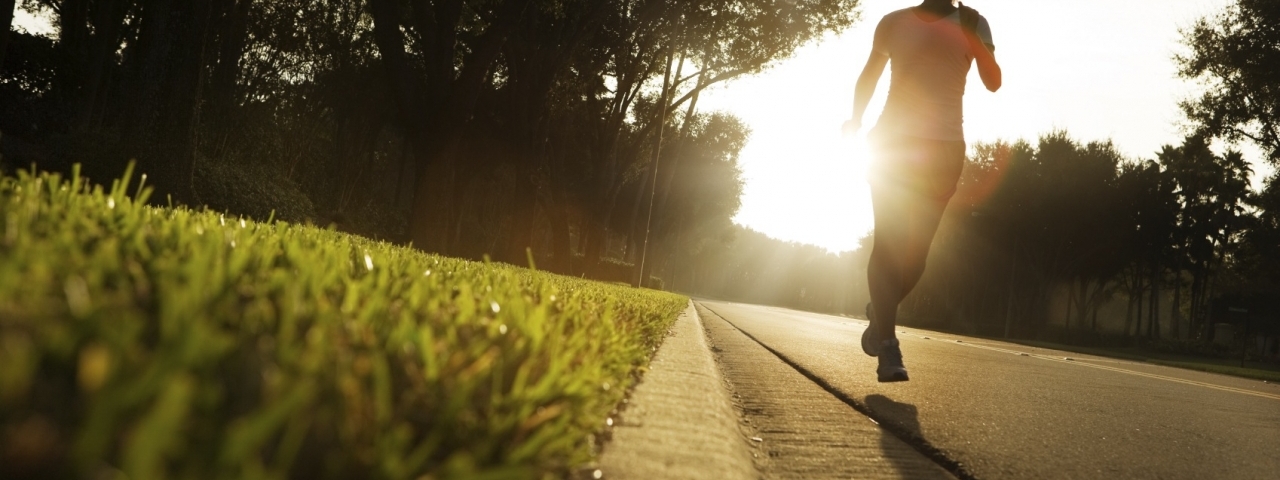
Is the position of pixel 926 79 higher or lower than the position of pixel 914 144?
higher

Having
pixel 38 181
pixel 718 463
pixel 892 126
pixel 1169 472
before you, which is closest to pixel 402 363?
pixel 718 463

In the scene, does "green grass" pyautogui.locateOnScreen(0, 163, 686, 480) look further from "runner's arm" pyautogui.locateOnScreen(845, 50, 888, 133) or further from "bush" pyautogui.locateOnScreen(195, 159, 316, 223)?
"bush" pyautogui.locateOnScreen(195, 159, 316, 223)

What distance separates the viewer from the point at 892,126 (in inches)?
196

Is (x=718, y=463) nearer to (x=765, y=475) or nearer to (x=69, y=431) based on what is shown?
(x=765, y=475)

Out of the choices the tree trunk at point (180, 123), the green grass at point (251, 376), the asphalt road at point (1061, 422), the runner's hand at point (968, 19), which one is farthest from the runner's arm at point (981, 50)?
the tree trunk at point (180, 123)

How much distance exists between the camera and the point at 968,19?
510 cm

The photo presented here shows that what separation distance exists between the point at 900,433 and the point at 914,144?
1.87 meters

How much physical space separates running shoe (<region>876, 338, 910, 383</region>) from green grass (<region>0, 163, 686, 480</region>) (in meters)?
3.27

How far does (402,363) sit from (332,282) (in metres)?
0.70

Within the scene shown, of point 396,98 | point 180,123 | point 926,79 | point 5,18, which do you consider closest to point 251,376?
point 926,79

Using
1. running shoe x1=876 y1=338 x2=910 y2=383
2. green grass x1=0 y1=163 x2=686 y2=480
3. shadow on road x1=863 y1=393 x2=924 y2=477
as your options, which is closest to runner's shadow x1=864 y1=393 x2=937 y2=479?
shadow on road x1=863 y1=393 x2=924 y2=477

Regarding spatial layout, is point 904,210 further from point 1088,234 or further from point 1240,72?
point 1088,234

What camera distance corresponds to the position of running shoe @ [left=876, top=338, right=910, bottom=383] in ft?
15.8

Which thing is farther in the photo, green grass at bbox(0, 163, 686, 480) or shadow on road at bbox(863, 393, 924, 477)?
shadow on road at bbox(863, 393, 924, 477)
